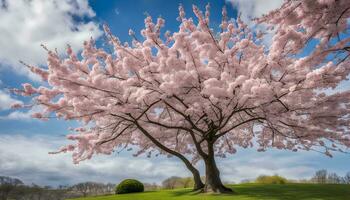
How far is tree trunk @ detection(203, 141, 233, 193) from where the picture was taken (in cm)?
1736

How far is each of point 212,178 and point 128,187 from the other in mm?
8671

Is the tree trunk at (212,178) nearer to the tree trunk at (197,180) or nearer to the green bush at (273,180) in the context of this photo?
the tree trunk at (197,180)

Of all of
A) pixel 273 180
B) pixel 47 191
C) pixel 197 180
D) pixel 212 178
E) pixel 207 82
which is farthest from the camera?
pixel 47 191

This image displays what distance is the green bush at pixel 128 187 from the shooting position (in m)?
24.0

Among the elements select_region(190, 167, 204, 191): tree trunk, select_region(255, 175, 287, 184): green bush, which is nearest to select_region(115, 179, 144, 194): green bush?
select_region(190, 167, 204, 191): tree trunk

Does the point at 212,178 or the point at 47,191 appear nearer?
the point at 212,178

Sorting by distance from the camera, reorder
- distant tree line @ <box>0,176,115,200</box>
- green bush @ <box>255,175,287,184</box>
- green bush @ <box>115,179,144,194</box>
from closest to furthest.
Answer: green bush @ <box>115,179,144,194</box> < green bush @ <box>255,175,287,184</box> < distant tree line @ <box>0,176,115,200</box>

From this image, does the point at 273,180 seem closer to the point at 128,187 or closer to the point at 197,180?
the point at 197,180

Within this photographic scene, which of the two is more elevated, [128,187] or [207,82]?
[207,82]

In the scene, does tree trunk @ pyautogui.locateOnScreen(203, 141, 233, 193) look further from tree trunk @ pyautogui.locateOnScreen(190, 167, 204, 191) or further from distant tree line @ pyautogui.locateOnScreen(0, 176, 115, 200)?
distant tree line @ pyautogui.locateOnScreen(0, 176, 115, 200)

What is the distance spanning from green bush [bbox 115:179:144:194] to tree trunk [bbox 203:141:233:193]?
805 centimetres

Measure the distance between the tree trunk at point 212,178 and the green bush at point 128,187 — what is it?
26.4ft

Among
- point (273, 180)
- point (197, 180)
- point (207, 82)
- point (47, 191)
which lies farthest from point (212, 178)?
point (47, 191)

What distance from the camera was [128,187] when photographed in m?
24.2
